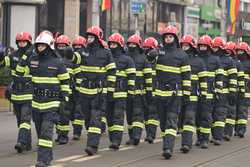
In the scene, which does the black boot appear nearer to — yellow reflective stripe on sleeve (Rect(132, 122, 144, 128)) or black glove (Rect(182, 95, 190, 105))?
black glove (Rect(182, 95, 190, 105))

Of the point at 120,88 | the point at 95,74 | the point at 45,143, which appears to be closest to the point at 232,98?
the point at 120,88

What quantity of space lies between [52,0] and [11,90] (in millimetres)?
27304

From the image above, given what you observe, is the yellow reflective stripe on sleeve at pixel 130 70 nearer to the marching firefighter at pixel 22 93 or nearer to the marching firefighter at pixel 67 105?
the marching firefighter at pixel 67 105

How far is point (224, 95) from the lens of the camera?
15.6 m

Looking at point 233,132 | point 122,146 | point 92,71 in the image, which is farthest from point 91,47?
point 233,132

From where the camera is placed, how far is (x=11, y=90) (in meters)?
13.1

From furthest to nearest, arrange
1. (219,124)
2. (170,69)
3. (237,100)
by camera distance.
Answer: (237,100), (219,124), (170,69)

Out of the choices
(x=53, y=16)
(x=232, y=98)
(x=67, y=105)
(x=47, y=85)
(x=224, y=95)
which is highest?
(x=53, y=16)

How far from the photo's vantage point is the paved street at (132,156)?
12.0m

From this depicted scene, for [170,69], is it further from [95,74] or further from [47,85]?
[47,85]

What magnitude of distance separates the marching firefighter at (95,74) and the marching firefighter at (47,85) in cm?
158

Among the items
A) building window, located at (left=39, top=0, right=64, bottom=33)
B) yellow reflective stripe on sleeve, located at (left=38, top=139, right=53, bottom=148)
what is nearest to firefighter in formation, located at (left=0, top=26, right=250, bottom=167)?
yellow reflective stripe on sleeve, located at (left=38, top=139, right=53, bottom=148)

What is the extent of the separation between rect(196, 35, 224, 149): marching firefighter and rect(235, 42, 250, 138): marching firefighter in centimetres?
202

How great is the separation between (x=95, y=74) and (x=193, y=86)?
2101mm
